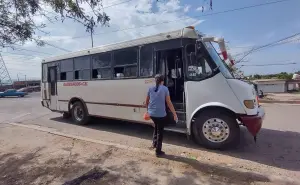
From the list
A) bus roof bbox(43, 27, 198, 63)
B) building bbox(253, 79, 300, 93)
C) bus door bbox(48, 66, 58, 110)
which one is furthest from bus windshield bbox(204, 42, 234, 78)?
building bbox(253, 79, 300, 93)

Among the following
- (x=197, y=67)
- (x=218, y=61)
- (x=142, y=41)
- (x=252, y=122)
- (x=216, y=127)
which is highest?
(x=142, y=41)

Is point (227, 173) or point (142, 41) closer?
point (227, 173)

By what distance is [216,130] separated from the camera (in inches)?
219

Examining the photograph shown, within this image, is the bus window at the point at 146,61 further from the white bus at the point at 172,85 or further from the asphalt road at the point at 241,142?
the asphalt road at the point at 241,142

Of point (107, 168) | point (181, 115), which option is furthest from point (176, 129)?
point (107, 168)

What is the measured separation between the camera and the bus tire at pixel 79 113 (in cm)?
882

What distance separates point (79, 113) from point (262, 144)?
6.38 metres

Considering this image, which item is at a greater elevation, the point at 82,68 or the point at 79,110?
the point at 82,68

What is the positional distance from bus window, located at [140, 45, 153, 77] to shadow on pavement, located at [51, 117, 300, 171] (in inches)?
74.8

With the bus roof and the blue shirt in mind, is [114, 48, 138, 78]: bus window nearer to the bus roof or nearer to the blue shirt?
the bus roof

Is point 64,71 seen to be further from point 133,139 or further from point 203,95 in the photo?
point 203,95

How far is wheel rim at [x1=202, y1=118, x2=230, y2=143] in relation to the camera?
18.0 feet

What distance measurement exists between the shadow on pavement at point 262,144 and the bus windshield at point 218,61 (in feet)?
5.97

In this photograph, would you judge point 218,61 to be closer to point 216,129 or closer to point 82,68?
point 216,129
